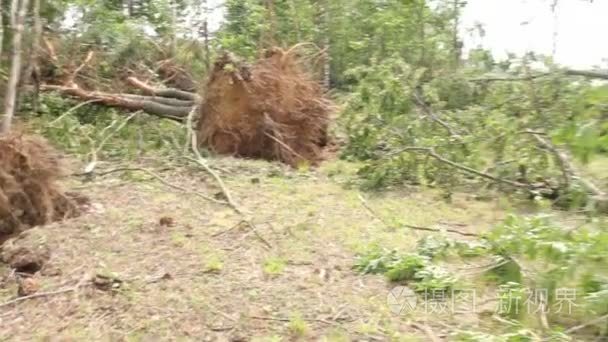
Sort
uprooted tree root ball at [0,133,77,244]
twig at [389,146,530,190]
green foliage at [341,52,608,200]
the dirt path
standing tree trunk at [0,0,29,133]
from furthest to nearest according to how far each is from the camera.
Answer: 1. twig at [389,146,530,190]
2. green foliage at [341,52,608,200]
3. standing tree trunk at [0,0,29,133]
4. uprooted tree root ball at [0,133,77,244]
5. the dirt path

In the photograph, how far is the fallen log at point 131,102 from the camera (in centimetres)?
728

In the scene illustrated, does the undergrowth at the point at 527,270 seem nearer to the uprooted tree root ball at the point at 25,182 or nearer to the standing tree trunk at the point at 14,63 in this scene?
the uprooted tree root ball at the point at 25,182

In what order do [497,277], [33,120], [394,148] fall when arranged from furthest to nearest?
1. [33,120]
2. [394,148]
3. [497,277]

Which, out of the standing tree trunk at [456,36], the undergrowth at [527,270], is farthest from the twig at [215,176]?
the standing tree trunk at [456,36]

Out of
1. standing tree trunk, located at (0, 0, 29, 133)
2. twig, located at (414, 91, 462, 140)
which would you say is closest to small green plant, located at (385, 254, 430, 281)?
twig, located at (414, 91, 462, 140)

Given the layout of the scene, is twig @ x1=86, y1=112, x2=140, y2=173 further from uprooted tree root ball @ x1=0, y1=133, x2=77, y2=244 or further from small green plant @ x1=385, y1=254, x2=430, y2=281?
small green plant @ x1=385, y1=254, x2=430, y2=281

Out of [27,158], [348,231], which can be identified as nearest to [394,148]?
[348,231]

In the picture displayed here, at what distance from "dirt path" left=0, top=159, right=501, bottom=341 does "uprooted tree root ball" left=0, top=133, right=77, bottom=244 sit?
5.4 inches

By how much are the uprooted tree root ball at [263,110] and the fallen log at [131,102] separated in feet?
2.14

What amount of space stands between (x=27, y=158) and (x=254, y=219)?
4.79 feet

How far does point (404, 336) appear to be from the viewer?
2902 mm

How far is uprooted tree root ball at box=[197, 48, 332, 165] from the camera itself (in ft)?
21.4

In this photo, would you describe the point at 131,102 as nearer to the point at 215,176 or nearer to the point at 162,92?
the point at 162,92

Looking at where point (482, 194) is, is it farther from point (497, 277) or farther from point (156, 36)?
point (156, 36)
